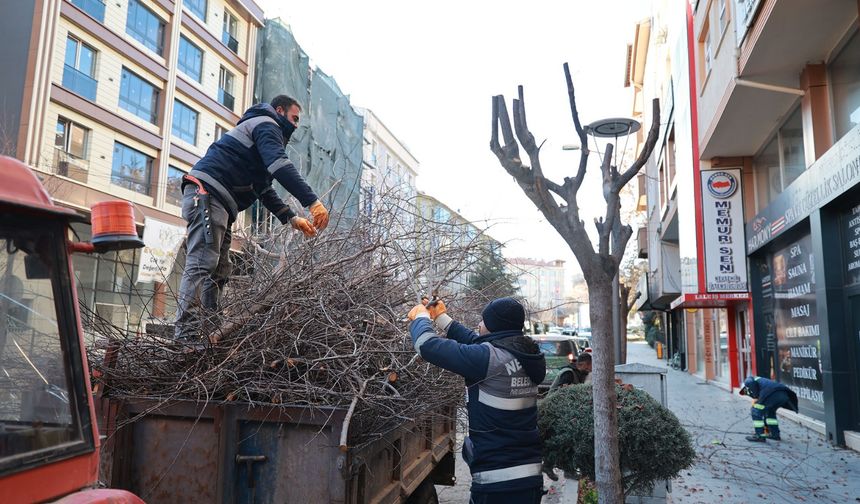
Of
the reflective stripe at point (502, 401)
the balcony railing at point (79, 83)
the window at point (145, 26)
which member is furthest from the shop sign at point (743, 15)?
the window at point (145, 26)

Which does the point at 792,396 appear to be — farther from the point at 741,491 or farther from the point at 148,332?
the point at 148,332

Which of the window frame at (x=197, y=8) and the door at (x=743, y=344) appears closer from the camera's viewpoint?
the door at (x=743, y=344)

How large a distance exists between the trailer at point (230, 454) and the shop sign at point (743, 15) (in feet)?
31.1

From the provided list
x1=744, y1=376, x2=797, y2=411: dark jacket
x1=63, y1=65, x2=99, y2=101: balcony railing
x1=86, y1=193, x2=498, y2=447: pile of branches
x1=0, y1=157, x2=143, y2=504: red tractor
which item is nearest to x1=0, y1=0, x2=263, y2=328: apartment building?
x1=63, y1=65, x2=99, y2=101: balcony railing

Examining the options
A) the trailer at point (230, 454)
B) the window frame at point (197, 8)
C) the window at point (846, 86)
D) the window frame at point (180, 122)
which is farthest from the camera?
the window frame at point (197, 8)

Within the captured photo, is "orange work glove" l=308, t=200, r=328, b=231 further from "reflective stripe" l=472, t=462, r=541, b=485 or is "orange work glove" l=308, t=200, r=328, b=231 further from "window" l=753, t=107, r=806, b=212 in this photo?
"window" l=753, t=107, r=806, b=212

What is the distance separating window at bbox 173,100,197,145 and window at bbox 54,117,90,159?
460 centimetres

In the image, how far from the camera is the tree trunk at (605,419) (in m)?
4.28

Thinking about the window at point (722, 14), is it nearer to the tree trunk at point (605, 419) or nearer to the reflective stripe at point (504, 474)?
the tree trunk at point (605, 419)

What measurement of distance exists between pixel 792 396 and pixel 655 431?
21.4 feet

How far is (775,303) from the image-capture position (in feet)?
43.5

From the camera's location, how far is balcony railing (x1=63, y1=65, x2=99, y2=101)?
18766 millimetres

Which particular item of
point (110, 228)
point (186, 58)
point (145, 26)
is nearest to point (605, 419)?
point (110, 228)

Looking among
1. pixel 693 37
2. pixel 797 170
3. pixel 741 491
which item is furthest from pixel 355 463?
pixel 693 37
